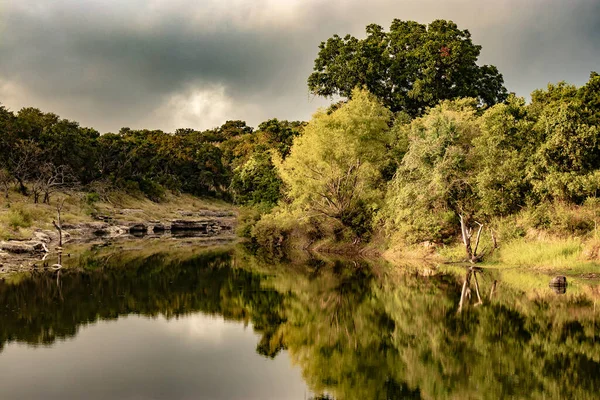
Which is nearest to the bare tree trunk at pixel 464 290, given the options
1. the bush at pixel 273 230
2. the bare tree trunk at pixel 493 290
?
the bare tree trunk at pixel 493 290

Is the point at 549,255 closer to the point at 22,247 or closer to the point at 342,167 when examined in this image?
the point at 342,167

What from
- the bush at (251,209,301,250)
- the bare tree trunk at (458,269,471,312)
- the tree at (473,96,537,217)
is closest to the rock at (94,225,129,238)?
the bush at (251,209,301,250)

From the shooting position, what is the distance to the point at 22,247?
131 feet

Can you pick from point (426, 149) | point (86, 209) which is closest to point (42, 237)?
point (86, 209)

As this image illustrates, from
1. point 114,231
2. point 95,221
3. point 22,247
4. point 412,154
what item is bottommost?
point 22,247

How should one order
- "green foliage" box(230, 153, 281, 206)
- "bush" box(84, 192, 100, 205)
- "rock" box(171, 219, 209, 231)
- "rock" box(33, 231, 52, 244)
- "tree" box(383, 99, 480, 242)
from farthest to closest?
"rock" box(171, 219, 209, 231)
"bush" box(84, 192, 100, 205)
"green foliage" box(230, 153, 281, 206)
"rock" box(33, 231, 52, 244)
"tree" box(383, 99, 480, 242)

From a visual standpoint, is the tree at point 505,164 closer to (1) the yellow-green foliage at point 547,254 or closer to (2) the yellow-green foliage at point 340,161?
(1) the yellow-green foliage at point 547,254

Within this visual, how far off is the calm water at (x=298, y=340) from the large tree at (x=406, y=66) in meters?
29.5

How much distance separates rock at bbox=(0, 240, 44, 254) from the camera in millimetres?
38753

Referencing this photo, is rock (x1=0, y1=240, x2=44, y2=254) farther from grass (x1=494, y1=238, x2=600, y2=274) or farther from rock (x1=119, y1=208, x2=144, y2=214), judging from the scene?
rock (x1=119, y1=208, x2=144, y2=214)

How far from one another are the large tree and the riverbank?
29.1 metres

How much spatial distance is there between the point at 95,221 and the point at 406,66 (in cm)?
4301

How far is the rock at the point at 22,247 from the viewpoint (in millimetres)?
38753

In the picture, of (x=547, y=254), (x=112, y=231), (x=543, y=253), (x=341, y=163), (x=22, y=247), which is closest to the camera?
(x=547, y=254)
